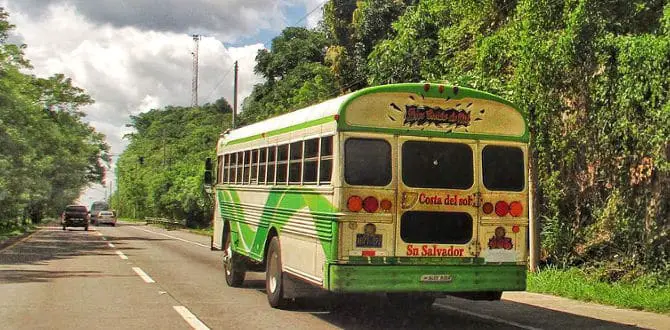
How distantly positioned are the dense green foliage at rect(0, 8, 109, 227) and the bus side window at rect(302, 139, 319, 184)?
1843 cm

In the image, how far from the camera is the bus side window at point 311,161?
32.1 ft

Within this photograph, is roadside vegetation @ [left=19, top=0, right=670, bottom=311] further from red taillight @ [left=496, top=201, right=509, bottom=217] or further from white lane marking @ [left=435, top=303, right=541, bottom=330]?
red taillight @ [left=496, top=201, right=509, bottom=217]

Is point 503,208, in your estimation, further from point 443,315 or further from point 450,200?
point 443,315

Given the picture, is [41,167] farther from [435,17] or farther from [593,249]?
[593,249]

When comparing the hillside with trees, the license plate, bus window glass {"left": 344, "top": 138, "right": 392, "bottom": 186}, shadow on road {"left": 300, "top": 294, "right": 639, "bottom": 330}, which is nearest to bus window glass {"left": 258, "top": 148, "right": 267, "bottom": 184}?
shadow on road {"left": 300, "top": 294, "right": 639, "bottom": 330}

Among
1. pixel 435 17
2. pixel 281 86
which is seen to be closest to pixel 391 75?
pixel 435 17

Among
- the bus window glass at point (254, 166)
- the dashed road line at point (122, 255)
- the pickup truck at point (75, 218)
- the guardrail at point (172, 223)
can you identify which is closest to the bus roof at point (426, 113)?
the bus window glass at point (254, 166)

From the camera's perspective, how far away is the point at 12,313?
34.5 feet

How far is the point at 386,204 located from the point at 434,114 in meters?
1.32

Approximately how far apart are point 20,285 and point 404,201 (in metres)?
8.83

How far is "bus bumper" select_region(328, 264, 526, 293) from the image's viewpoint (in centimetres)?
880

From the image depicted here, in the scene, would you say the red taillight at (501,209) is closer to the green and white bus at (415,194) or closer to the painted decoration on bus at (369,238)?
the green and white bus at (415,194)

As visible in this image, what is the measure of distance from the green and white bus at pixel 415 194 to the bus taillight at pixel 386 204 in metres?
0.02

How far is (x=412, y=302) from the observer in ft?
38.3
